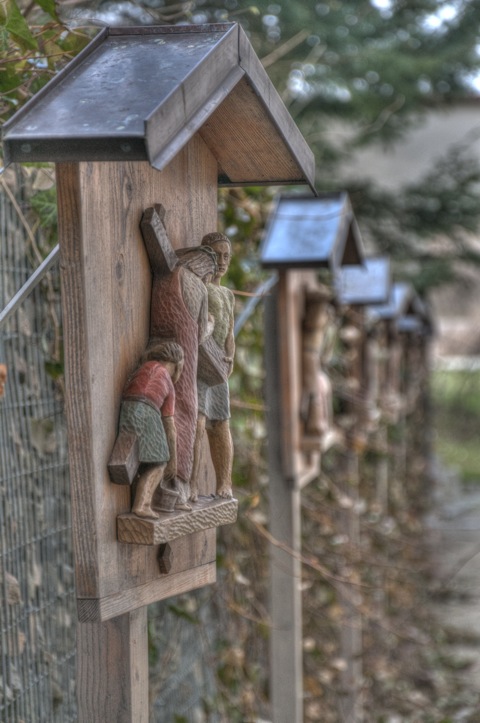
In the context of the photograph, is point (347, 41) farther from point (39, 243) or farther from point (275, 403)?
point (39, 243)

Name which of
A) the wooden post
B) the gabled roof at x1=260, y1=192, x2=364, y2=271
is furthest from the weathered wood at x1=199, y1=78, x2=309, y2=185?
the wooden post

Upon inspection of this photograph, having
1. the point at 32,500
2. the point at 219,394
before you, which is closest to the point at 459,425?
the point at 32,500

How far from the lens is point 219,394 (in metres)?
1.97

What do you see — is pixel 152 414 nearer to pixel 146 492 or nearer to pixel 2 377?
pixel 146 492

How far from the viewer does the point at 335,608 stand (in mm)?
4758

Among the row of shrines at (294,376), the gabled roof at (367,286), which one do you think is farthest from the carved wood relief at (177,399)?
the gabled roof at (367,286)

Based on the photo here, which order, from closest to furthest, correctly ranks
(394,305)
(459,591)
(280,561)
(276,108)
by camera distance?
(276,108) < (280,561) < (394,305) < (459,591)

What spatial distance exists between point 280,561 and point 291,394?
21.7 inches

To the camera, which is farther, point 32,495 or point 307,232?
point 307,232

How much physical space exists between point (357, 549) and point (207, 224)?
10.1ft

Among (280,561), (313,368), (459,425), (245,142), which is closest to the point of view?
(245,142)

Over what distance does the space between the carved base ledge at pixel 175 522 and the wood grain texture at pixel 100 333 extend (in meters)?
0.02

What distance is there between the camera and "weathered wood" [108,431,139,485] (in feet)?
5.48

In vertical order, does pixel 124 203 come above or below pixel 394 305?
above
